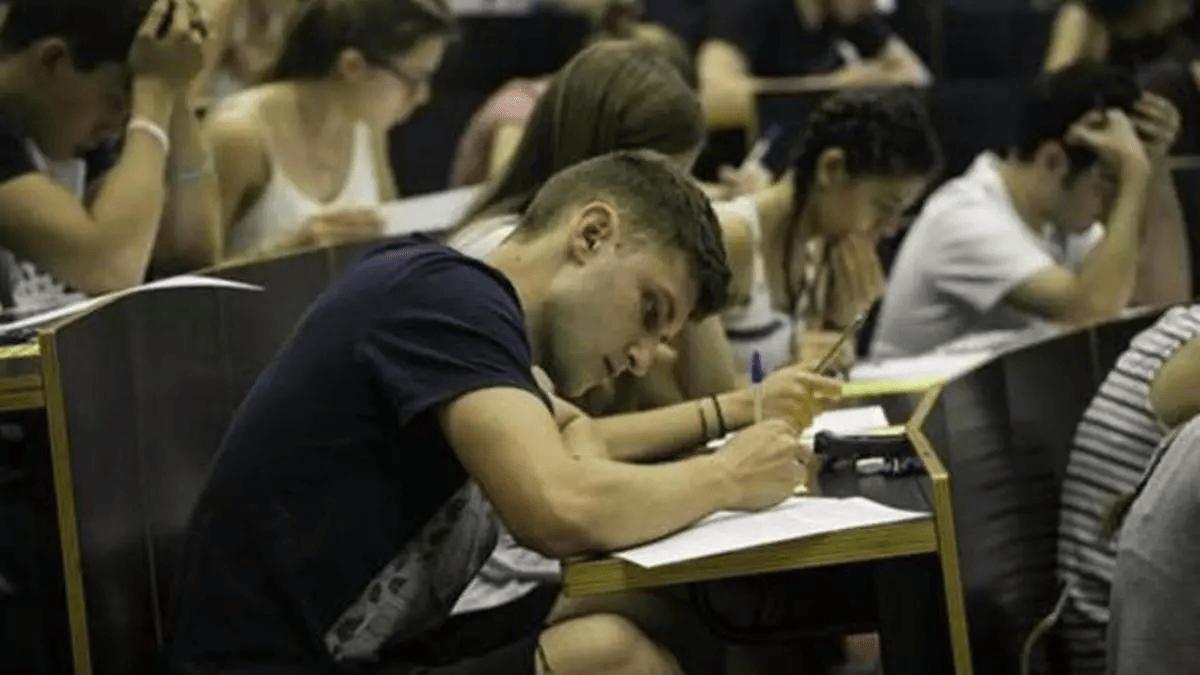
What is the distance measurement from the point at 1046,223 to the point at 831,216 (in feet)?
2.04

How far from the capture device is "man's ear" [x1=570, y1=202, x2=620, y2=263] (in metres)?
2.45

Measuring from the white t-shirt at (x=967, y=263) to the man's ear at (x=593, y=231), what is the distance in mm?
2089

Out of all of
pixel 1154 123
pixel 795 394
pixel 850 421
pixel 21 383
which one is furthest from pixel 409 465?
pixel 1154 123

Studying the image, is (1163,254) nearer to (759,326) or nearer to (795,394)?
(759,326)

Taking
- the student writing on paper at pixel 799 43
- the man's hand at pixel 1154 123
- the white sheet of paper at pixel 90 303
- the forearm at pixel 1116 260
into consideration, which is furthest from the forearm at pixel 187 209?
the student writing on paper at pixel 799 43

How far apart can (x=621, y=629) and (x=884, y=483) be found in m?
0.34

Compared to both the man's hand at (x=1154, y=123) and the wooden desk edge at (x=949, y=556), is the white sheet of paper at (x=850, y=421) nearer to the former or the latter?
the wooden desk edge at (x=949, y=556)

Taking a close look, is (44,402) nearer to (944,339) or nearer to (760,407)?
(760,407)

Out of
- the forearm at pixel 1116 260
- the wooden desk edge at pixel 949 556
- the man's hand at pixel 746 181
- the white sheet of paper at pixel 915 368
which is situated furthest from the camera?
the man's hand at pixel 746 181

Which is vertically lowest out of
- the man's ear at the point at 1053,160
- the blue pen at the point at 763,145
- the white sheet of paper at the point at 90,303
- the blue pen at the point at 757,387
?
the blue pen at the point at 763,145

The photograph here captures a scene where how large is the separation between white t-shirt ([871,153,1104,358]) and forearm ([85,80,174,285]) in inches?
65.7

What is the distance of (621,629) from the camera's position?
279cm

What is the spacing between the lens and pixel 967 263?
449cm

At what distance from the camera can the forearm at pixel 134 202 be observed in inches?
126
